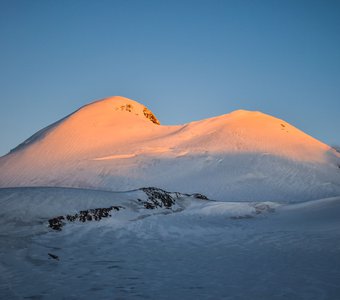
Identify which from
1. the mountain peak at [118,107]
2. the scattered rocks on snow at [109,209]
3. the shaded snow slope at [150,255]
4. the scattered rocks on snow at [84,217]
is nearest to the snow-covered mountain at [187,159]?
the mountain peak at [118,107]

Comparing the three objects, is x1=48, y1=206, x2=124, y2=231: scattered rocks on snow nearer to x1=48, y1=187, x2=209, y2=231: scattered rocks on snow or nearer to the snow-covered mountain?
x1=48, y1=187, x2=209, y2=231: scattered rocks on snow

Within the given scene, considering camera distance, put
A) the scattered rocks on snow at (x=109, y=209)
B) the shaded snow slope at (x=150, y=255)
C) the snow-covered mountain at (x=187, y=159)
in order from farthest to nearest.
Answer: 1. the snow-covered mountain at (x=187, y=159)
2. the scattered rocks on snow at (x=109, y=209)
3. the shaded snow slope at (x=150, y=255)

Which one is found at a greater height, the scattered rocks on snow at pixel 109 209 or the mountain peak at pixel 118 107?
the mountain peak at pixel 118 107

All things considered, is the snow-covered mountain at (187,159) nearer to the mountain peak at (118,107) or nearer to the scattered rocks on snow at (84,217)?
the mountain peak at (118,107)

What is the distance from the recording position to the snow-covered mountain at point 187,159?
32562 mm

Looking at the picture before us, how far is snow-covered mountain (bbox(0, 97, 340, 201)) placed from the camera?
3256 centimetres

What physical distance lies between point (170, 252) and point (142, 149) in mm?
36509

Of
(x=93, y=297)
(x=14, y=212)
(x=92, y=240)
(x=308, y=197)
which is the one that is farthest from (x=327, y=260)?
(x=308, y=197)

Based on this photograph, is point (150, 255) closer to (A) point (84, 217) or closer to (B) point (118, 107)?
(A) point (84, 217)

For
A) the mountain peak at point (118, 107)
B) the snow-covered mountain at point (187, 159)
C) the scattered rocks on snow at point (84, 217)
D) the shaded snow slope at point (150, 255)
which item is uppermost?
the mountain peak at point (118, 107)

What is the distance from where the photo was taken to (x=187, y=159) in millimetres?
38812

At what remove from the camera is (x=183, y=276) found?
4.70 metres

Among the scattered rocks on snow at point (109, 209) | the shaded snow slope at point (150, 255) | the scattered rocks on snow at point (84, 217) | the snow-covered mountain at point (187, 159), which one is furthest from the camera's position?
the snow-covered mountain at point (187, 159)

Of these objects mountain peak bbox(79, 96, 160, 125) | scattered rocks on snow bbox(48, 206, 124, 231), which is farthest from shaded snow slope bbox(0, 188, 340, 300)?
mountain peak bbox(79, 96, 160, 125)
